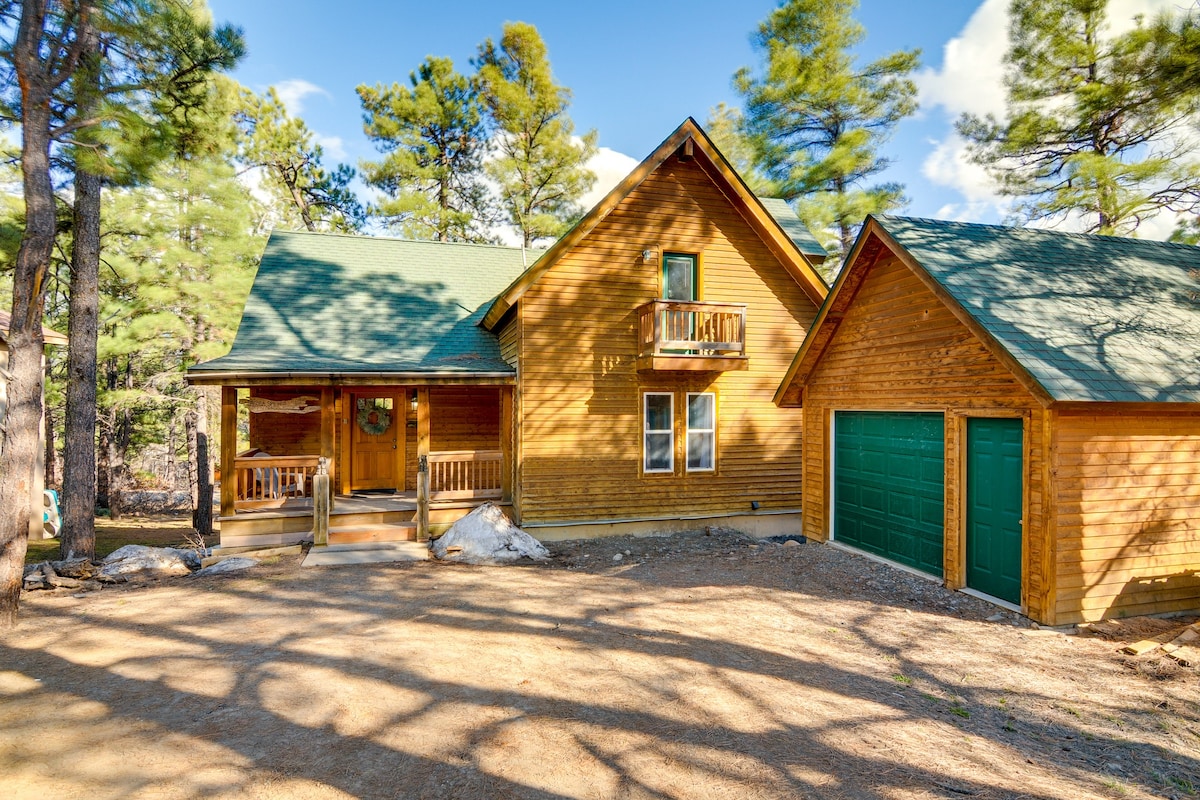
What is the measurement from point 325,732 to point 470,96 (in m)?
25.9

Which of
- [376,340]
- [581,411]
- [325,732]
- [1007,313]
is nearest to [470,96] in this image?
[376,340]

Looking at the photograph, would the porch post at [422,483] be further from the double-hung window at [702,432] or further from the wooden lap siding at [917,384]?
the wooden lap siding at [917,384]

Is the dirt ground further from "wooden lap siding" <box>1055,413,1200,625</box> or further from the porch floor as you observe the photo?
the porch floor

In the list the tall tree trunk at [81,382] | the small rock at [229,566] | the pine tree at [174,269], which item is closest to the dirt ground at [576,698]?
the small rock at [229,566]

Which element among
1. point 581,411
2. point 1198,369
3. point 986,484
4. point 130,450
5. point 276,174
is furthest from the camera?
point 276,174

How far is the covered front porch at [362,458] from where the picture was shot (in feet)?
33.1

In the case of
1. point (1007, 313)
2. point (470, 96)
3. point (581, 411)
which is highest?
point (470, 96)

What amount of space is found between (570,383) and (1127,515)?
8.03 metres

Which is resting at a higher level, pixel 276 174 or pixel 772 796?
pixel 276 174

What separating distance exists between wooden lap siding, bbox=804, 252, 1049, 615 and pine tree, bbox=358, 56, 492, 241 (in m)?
19.1

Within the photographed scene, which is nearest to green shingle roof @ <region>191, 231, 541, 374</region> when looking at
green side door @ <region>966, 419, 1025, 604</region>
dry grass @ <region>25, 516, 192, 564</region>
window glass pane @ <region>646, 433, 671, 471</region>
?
window glass pane @ <region>646, 433, 671, 471</region>

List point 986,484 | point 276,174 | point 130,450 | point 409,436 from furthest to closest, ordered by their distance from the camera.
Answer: point 276,174, point 130,450, point 409,436, point 986,484

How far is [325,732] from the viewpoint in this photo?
4141mm

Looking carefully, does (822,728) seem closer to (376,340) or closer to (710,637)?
(710,637)
